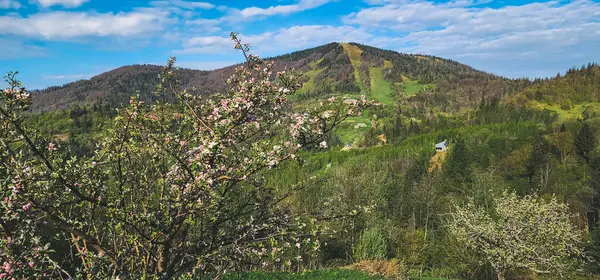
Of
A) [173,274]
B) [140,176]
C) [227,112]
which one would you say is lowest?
[173,274]

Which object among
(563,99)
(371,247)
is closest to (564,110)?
(563,99)

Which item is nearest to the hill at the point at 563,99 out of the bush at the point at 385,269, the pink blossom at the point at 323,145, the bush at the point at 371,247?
the bush at the point at 371,247

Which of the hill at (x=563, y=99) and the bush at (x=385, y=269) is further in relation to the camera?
the hill at (x=563, y=99)

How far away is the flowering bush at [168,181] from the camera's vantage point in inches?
179

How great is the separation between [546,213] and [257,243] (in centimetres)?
3277

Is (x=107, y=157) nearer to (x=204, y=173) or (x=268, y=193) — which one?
(x=204, y=173)

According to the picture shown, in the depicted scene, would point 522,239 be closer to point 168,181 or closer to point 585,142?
point 168,181

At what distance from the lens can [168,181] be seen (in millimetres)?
5387

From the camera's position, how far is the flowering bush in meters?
4.55

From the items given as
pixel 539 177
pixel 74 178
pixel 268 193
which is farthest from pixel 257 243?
pixel 539 177

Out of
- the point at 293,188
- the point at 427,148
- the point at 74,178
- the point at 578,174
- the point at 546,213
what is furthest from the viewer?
the point at 427,148

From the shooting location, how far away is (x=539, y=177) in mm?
78000

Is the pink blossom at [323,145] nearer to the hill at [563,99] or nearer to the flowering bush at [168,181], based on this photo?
the flowering bush at [168,181]

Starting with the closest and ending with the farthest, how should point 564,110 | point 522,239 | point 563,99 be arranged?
1. point 522,239
2. point 564,110
3. point 563,99
